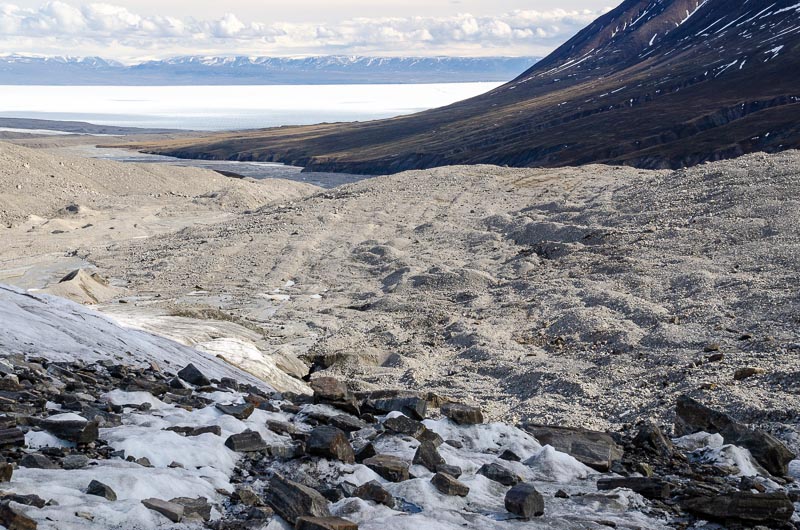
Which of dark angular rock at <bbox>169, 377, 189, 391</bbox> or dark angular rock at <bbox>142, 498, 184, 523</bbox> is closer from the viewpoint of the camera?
dark angular rock at <bbox>142, 498, 184, 523</bbox>

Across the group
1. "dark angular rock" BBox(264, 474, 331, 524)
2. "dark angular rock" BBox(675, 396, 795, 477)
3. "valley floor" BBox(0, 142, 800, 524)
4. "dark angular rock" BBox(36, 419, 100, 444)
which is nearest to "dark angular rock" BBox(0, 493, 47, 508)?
"dark angular rock" BBox(36, 419, 100, 444)

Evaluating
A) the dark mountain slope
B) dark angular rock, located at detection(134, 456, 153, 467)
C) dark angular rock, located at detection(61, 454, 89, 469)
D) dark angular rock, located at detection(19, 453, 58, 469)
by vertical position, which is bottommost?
dark angular rock, located at detection(134, 456, 153, 467)

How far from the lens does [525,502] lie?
21.2ft

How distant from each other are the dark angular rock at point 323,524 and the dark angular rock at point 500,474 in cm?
194

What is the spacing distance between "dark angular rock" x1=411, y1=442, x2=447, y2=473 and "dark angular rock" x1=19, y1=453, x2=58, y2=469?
9.75 feet

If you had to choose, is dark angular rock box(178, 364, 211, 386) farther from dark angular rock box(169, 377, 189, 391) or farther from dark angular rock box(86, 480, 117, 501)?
dark angular rock box(86, 480, 117, 501)

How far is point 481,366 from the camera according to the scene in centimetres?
1398

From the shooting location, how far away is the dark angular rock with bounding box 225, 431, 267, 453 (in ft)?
23.9

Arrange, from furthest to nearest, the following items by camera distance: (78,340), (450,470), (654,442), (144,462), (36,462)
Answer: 1. (78,340)
2. (654,442)
3. (450,470)
4. (144,462)
5. (36,462)

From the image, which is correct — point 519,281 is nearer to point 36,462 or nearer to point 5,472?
point 36,462

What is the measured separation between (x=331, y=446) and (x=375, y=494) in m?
0.83

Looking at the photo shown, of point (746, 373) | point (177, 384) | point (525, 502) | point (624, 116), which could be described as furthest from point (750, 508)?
point (624, 116)

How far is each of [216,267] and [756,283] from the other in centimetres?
1471

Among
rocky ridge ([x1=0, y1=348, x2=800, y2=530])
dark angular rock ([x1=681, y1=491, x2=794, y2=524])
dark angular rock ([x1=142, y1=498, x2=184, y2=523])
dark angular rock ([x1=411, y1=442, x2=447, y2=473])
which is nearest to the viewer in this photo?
dark angular rock ([x1=142, y1=498, x2=184, y2=523])
